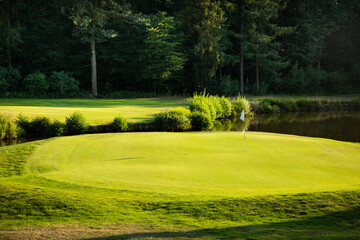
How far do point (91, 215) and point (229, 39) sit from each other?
42938 mm

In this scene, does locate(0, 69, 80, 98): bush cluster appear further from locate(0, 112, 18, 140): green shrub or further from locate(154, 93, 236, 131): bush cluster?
locate(154, 93, 236, 131): bush cluster

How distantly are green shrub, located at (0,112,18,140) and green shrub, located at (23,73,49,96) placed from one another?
20.7 m

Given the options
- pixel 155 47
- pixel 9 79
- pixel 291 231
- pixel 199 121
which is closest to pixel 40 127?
pixel 199 121

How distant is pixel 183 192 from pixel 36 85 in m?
33.8

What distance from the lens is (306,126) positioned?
23.4 metres

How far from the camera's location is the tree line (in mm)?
38719

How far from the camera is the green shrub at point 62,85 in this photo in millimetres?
37156

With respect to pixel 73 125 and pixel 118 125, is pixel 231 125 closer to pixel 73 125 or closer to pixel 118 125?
pixel 118 125

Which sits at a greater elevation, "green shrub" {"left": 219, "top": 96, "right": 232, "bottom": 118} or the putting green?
"green shrub" {"left": 219, "top": 96, "right": 232, "bottom": 118}

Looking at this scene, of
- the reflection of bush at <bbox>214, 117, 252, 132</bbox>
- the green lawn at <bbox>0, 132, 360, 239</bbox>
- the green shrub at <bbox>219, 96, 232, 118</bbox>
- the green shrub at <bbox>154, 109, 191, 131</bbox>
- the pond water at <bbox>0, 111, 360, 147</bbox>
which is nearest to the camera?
the green lawn at <bbox>0, 132, 360, 239</bbox>

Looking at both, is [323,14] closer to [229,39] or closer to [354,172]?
[229,39]

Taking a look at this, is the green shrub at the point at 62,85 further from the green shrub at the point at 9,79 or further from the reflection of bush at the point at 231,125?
the reflection of bush at the point at 231,125

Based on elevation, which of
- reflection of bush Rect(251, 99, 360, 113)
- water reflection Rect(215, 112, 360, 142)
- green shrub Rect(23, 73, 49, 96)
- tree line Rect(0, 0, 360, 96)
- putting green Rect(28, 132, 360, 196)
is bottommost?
water reflection Rect(215, 112, 360, 142)

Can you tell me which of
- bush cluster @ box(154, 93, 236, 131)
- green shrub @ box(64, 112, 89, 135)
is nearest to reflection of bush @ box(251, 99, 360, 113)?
bush cluster @ box(154, 93, 236, 131)
